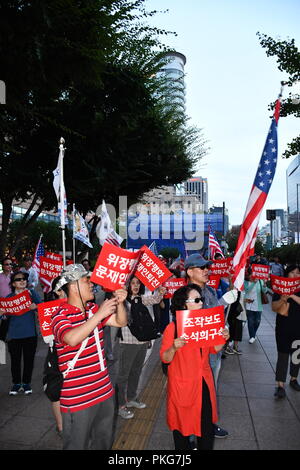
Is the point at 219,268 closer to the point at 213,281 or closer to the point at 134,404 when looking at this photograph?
the point at 213,281

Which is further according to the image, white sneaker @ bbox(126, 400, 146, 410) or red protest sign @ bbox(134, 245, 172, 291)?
red protest sign @ bbox(134, 245, 172, 291)

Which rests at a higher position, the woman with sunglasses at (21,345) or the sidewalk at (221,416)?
the woman with sunglasses at (21,345)

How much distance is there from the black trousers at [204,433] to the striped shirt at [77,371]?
0.81 m

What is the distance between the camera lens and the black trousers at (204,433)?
3.34 meters

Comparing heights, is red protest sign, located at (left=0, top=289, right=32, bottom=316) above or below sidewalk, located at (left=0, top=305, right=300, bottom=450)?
above

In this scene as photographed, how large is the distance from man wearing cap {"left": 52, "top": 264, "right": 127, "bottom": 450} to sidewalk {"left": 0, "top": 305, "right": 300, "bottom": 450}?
4.68ft

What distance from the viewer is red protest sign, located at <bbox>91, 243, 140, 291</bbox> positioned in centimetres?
338

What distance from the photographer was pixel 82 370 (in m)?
3.00

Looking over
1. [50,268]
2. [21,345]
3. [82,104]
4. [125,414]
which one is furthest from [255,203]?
[82,104]

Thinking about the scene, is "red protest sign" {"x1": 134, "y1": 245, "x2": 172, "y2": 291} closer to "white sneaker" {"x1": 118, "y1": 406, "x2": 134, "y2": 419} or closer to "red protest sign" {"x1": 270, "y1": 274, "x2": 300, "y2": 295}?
"red protest sign" {"x1": 270, "y1": 274, "x2": 300, "y2": 295}

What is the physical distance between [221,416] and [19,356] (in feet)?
9.94

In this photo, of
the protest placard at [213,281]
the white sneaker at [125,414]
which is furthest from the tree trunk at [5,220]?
the white sneaker at [125,414]

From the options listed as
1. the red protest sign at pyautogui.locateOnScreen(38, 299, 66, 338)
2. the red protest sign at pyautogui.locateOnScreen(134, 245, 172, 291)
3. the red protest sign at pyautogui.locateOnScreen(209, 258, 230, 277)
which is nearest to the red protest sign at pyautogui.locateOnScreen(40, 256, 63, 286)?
the red protest sign at pyautogui.locateOnScreen(134, 245, 172, 291)

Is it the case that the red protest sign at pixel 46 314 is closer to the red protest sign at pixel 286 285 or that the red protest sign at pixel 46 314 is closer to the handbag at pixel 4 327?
the handbag at pixel 4 327
